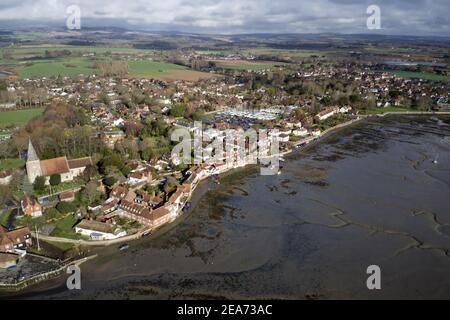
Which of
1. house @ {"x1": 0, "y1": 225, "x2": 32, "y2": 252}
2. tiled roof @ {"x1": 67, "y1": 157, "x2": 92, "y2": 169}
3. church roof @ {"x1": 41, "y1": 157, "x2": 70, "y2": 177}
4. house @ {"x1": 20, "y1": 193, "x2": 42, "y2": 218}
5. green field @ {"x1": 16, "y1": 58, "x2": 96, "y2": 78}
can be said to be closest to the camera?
house @ {"x1": 0, "y1": 225, "x2": 32, "y2": 252}

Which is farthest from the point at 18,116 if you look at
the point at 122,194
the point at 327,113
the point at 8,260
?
the point at 327,113

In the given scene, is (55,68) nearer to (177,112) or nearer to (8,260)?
(177,112)

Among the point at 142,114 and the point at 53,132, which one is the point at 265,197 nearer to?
the point at 53,132

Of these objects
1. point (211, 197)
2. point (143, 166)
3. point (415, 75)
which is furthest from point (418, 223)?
point (415, 75)

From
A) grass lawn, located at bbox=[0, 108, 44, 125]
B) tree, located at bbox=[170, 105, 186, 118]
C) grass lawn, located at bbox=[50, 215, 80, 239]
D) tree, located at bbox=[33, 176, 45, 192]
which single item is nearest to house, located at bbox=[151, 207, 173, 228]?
grass lawn, located at bbox=[50, 215, 80, 239]

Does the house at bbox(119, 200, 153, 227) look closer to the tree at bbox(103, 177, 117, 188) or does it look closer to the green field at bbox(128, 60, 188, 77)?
the tree at bbox(103, 177, 117, 188)
